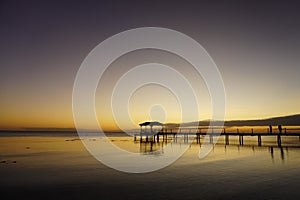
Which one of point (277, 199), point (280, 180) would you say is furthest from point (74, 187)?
point (280, 180)

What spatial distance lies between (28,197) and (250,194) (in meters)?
9.87

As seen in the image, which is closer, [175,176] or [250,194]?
[250,194]

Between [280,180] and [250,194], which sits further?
[280,180]

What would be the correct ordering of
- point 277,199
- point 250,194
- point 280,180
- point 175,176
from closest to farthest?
point 277,199 < point 250,194 < point 280,180 < point 175,176

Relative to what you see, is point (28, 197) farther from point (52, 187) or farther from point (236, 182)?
point (236, 182)

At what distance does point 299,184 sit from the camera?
12.5 meters

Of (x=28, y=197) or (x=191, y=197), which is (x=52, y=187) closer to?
(x=28, y=197)

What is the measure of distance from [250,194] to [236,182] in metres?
2.55

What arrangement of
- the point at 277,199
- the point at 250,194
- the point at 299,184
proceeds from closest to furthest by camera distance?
the point at 277,199 → the point at 250,194 → the point at 299,184

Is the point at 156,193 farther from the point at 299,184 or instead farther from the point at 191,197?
the point at 299,184

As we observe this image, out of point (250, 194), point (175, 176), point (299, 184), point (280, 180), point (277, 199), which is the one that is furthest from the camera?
point (175, 176)

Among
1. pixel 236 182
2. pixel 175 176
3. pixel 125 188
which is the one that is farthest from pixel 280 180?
pixel 125 188

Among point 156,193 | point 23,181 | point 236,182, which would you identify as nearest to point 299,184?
point 236,182

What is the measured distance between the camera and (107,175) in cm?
1620
